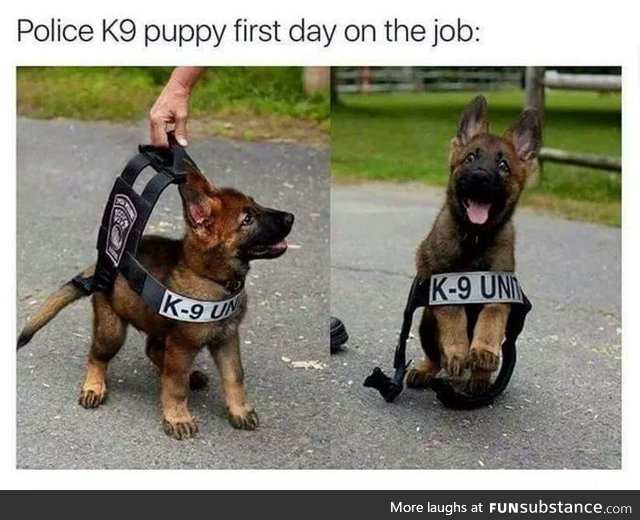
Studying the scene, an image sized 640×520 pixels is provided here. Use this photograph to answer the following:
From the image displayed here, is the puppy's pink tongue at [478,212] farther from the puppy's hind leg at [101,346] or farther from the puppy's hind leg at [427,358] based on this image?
the puppy's hind leg at [101,346]

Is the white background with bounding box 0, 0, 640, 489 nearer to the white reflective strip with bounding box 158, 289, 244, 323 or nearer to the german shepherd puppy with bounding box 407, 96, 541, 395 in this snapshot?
the german shepherd puppy with bounding box 407, 96, 541, 395

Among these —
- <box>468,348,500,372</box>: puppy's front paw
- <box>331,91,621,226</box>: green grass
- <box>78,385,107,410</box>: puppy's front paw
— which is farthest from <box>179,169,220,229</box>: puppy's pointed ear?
<box>331,91,621,226</box>: green grass

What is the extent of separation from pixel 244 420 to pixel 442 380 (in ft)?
1.89

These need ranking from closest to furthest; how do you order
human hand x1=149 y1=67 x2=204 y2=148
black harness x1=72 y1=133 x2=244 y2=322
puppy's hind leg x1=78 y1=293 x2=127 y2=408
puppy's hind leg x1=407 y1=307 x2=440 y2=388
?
black harness x1=72 y1=133 x2=244 y2=322 < human hand x1=149 y1=67 x2=204 y2=148 < puppy's hind leg x1=78 y1=293 x2=127 y2=408 < puppy's hind leg x1=407 y1=307 x2=440 y2=388

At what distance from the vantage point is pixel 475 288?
256cm

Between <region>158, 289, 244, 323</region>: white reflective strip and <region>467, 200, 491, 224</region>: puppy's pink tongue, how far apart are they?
2.24 feet

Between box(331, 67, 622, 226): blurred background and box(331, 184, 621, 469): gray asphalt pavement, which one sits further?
box(331, 67, 622, 226): blurred background

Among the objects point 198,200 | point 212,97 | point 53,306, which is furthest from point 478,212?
point 212,97

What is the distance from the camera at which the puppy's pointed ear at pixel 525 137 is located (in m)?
2.56

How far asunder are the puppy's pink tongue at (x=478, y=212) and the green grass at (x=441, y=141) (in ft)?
8.35

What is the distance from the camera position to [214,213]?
7.78ft

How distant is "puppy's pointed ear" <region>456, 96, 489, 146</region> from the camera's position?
8.48 ft

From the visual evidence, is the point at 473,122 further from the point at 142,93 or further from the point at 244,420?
the point at 142,93

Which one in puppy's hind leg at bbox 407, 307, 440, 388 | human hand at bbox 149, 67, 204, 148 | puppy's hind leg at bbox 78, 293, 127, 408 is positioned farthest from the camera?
puppy's hind leg at bbox 407, 307, 440, 388
